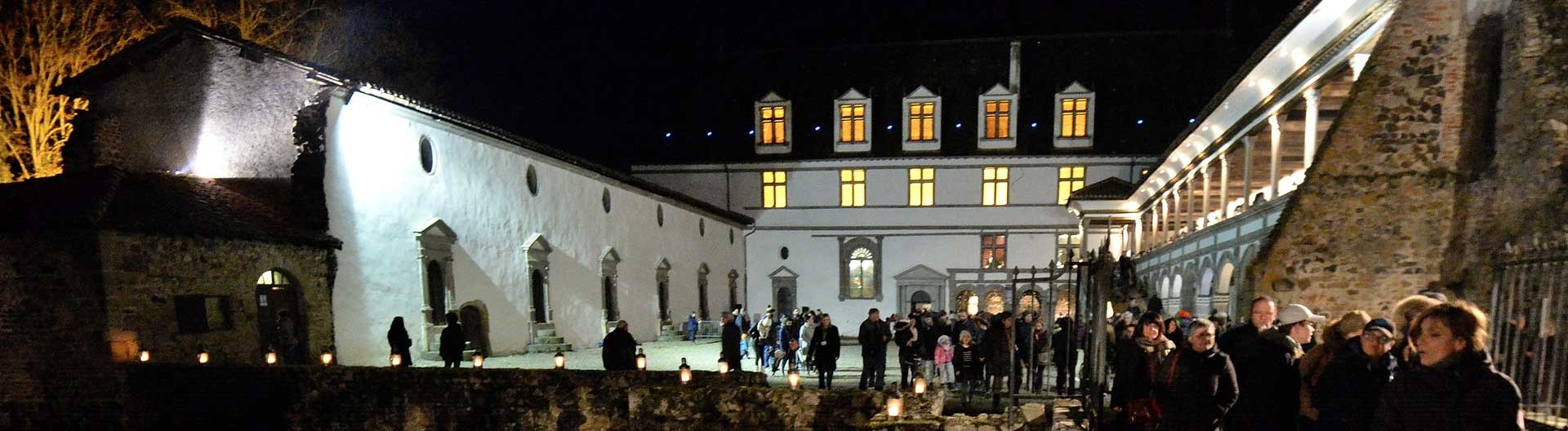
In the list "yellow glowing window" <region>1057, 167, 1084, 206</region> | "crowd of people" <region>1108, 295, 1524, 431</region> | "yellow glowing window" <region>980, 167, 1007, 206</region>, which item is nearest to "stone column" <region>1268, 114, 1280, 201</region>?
"crowd of people" <region>1108, 295, 1524, 431</region>

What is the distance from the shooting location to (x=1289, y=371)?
5.19m

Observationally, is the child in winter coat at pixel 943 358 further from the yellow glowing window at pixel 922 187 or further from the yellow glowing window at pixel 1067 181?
the yellow glowing window at pixel 1067 181

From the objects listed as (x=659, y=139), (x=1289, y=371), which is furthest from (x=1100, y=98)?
(x=1289, y=371)

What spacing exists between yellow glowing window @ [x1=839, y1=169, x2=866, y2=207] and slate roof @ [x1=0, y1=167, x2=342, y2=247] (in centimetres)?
1996

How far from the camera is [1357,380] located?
4.68 meters

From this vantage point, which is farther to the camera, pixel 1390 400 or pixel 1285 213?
pixel 1285 213

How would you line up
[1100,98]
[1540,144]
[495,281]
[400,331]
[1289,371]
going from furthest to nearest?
1. [1100,98]
2. [495,281]
3. [400,331]
4. [1540,144]
5. [1289,371]

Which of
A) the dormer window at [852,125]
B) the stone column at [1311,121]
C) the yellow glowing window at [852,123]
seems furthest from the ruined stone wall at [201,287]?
the yellow glowing window at [852,123]

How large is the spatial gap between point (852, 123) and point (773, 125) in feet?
11.0

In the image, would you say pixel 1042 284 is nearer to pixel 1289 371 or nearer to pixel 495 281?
pixel 495 281

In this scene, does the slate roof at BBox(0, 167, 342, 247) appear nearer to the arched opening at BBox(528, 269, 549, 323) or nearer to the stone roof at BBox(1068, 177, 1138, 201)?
the arched opening at BBox(528, 269, 549, 323)

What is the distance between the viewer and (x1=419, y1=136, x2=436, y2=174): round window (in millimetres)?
14742

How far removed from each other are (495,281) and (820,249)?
51.6 ft

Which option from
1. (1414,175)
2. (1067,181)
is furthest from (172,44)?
(1067,181)
